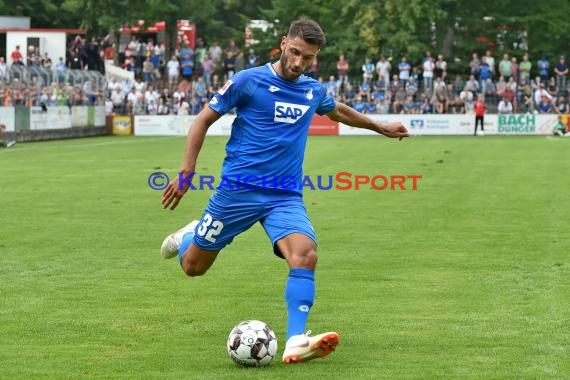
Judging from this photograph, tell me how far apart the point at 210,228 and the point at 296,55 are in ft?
4.16

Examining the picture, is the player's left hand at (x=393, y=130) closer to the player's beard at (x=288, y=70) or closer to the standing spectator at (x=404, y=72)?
the player's beard at (x=288, y=70)

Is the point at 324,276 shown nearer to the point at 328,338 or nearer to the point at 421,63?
the point at 328,338

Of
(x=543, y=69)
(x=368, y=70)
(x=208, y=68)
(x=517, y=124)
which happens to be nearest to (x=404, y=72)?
(x=368, y=70)

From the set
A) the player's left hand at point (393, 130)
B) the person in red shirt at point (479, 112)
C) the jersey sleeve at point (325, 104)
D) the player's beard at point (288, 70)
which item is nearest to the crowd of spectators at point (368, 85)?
the person in red shirt at point (479, 112)

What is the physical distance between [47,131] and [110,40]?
19125 mm

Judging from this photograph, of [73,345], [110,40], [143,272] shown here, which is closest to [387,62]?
[110,40]

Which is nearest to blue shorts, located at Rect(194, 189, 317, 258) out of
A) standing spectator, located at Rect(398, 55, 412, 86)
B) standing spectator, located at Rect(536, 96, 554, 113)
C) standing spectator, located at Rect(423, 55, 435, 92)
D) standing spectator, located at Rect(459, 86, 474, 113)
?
standing spectator, located at Rect(459, 86, 474, 113)

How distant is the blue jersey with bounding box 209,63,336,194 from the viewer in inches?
307

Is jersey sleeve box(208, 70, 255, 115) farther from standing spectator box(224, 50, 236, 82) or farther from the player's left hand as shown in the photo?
standing spectator box(224, 50, 236, 82)

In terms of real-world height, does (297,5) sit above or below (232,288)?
above

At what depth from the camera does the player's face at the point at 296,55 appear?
25.1 ft

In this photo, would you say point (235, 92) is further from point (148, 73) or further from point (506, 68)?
point (148, 73)

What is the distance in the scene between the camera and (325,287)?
10469 mm

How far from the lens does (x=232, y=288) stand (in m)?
10.4
